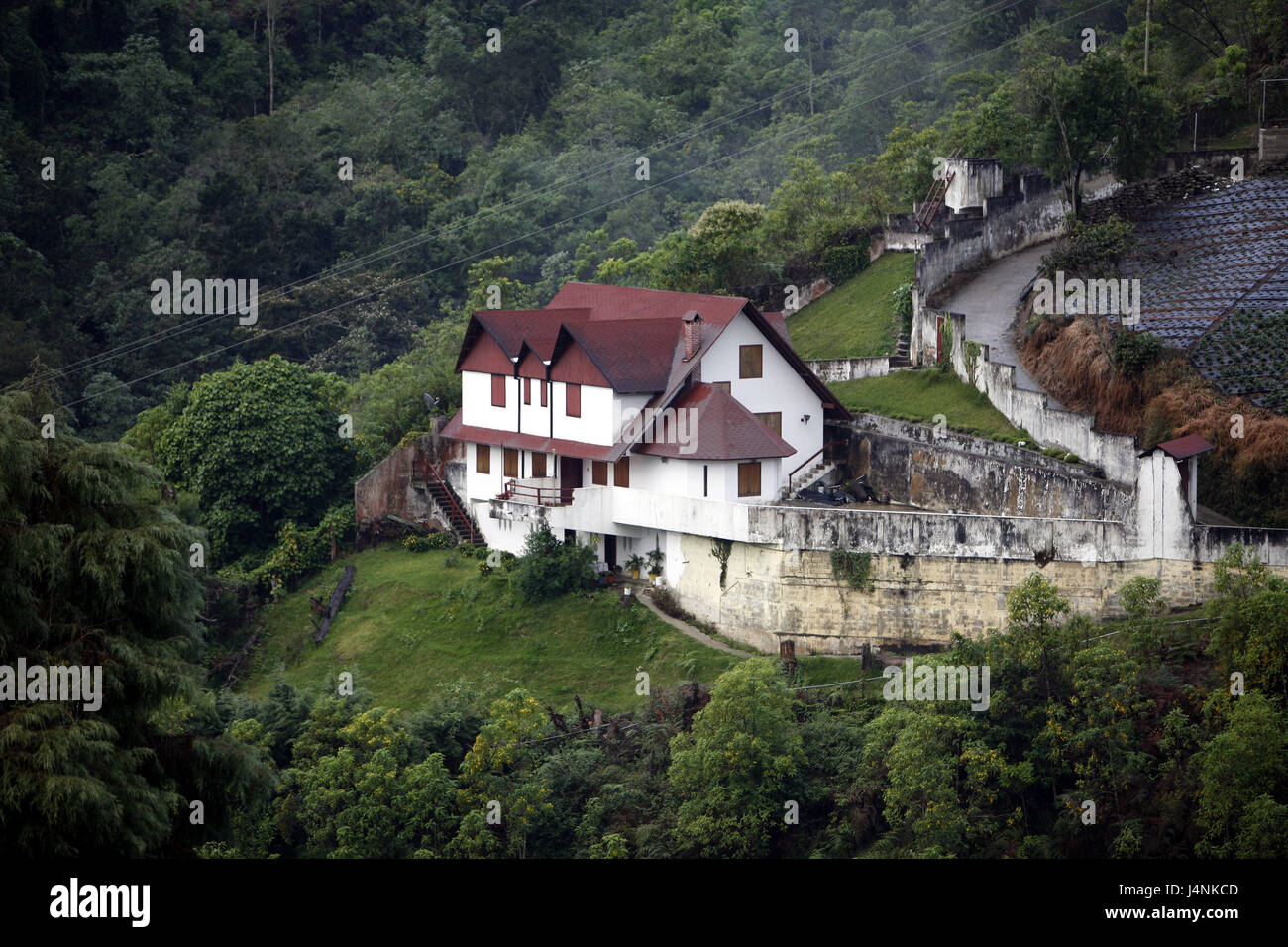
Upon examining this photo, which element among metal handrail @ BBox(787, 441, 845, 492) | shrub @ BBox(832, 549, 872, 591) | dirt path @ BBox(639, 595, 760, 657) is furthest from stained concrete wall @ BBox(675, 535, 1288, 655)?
metal handrail @ BBox(787, 441, 845, 492)

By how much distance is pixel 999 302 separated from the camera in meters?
55.0

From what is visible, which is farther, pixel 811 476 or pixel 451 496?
pixel 451 496

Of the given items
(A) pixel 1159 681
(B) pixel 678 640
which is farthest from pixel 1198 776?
(B) pixel 678 640

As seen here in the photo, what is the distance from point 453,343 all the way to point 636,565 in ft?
55.9

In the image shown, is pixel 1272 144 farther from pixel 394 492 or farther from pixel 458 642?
pixel 458 642

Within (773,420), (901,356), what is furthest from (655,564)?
(901,356)

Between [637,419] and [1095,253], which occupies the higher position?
[1095,253]

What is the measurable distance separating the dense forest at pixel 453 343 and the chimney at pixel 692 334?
980 centimetres

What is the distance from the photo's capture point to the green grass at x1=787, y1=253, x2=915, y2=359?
2221 inches

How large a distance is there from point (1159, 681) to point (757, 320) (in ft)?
51.5

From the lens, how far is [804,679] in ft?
143

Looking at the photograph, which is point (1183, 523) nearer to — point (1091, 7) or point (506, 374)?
point (506, 374)
